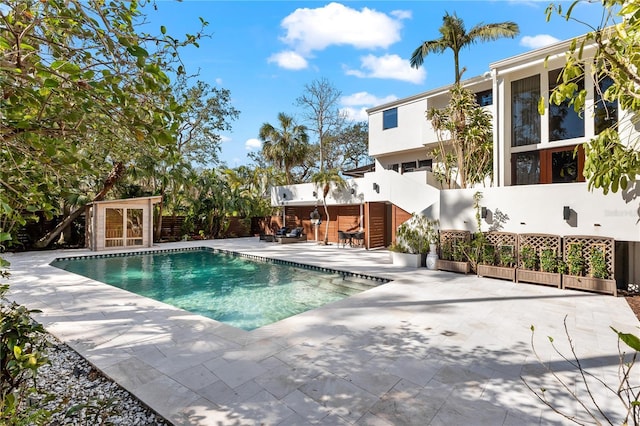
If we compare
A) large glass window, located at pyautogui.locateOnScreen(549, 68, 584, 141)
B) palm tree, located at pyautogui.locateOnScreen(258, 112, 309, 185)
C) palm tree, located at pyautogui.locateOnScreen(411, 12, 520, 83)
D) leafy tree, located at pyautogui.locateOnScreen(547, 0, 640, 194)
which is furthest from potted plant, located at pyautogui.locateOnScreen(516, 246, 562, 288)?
palm tree, located at pyautogui.locateOnScreen(258, 112, 309, 185)

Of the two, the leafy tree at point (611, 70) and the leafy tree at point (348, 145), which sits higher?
the leafy tree at point (348, 145)

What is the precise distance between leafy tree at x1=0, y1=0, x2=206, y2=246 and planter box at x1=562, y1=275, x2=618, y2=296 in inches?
385

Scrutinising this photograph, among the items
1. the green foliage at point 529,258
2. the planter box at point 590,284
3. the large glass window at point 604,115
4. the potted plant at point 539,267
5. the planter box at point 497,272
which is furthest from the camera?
the large glass window at point 604,115

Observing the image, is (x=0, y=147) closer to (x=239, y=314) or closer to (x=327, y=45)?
(x=239, y=314)

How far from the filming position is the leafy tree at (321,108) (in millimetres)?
27172

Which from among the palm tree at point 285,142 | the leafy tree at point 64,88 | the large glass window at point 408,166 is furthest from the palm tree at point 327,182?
the leafy tree at point 64,88

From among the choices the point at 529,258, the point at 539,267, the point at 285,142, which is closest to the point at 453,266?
the point at 529,258

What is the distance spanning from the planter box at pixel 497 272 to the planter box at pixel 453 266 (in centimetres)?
40

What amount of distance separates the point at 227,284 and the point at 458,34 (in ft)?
57.2

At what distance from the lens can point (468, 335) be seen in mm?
5254

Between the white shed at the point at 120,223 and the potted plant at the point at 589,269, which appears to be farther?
the white shed at the point at 120,223

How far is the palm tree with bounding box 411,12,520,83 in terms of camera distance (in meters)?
16.5

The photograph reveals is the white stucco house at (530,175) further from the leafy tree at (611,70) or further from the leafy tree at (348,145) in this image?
the leafy tree at (348,145)

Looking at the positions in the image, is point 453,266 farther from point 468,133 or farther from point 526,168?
point 468,133
